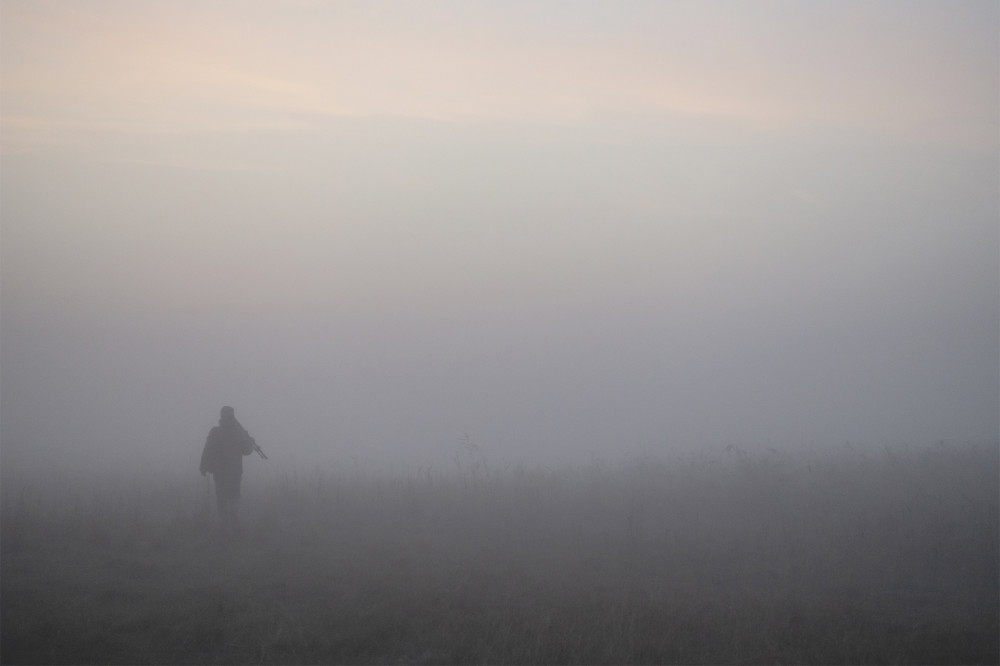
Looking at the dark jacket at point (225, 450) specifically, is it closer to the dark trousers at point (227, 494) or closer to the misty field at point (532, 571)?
the dark trousers at point (227, 494)

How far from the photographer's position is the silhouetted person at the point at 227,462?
13852 mm

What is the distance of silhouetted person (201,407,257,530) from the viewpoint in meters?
13.9

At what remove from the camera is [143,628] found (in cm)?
793

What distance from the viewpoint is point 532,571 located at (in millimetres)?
10383

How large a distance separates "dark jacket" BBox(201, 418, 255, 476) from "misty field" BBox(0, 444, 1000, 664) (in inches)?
41.9

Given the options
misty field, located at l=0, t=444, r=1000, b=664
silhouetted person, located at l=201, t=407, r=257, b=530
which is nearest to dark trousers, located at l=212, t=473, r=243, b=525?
silhouetted person, located at l=201, t=407, r=257, b=530

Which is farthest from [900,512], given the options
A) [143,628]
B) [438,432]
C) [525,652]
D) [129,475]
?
[438,432]

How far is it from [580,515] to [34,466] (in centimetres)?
2354

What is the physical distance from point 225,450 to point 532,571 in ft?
22.6

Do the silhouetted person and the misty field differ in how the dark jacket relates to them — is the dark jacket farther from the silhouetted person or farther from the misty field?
the misty field

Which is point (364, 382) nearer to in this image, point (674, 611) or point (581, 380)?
point (581, 380)

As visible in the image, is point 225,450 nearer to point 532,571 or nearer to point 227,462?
point 227,462

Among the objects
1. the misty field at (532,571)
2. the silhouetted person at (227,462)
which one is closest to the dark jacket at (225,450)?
the silhouetted person at (227,462)

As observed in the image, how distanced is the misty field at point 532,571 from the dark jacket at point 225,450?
1065 millimetres
